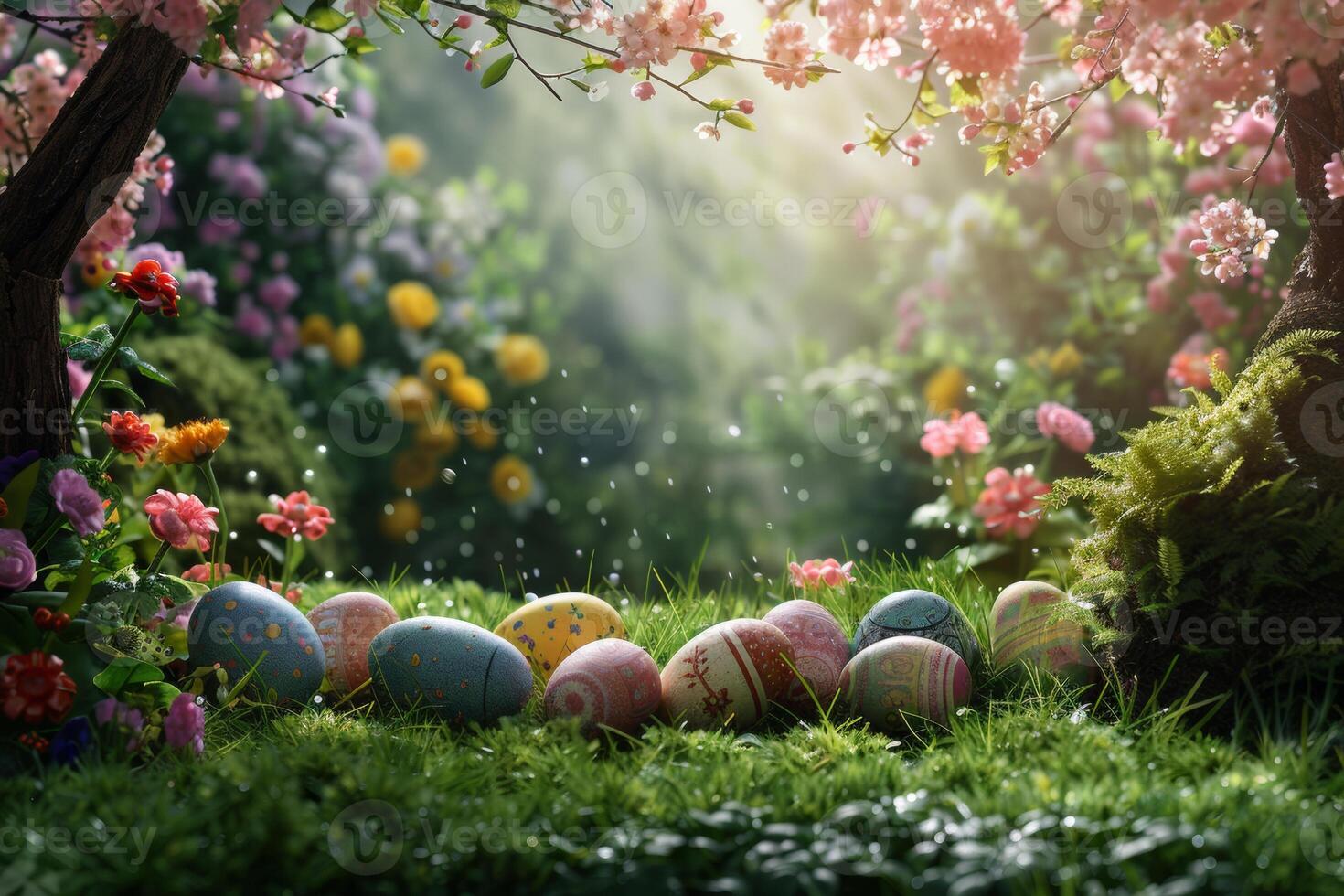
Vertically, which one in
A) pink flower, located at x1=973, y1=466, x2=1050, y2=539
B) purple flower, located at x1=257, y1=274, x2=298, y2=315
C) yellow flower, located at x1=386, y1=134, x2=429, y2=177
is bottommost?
pink flower, located at x1=973, y1=466, x2=1050, y2=539

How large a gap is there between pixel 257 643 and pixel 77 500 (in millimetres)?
608

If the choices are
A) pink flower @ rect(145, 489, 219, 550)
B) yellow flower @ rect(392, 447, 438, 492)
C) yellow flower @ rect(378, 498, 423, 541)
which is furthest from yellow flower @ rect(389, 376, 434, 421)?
pink flower @ rect(145, 489, 219, 550)

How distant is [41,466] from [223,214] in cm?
312

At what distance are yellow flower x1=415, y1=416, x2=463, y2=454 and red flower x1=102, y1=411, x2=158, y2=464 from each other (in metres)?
3.09

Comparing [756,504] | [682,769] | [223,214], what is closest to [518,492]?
[756,504]

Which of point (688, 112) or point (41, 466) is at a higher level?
point (688, 112)

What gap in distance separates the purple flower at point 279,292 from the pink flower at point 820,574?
308cm

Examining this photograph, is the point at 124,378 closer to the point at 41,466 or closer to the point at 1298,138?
the point at 41,466

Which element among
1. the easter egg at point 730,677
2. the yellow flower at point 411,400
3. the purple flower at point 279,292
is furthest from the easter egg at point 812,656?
the purple flower at point 279,292

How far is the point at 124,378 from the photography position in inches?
161

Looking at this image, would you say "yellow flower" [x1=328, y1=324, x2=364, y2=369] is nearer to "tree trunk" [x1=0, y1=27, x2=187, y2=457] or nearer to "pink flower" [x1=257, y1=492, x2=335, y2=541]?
"pink flower" [x1=257, y1=492, x2=335, y2=541]

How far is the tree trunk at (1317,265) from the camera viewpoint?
9.08ft

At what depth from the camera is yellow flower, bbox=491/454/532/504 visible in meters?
6.03

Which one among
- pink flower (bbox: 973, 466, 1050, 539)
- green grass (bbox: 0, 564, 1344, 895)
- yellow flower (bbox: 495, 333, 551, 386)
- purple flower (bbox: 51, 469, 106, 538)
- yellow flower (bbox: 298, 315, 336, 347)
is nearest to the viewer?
green grass (bbox: 0, 564, 1344, 895)
